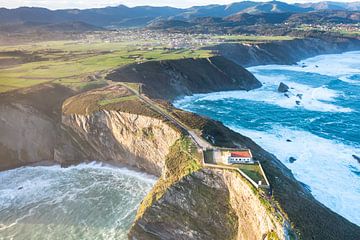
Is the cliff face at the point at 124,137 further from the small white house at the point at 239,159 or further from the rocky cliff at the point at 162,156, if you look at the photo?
the small white house at the point at 239,159

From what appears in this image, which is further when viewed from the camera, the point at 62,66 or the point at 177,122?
the point at 62,66

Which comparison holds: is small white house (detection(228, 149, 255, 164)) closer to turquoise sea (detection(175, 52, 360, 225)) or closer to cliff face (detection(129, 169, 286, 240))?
cliff face (detection(129, 169, 286, 240))

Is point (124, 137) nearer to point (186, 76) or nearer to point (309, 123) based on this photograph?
point (309, 123)

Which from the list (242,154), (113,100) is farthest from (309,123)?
(113,100)

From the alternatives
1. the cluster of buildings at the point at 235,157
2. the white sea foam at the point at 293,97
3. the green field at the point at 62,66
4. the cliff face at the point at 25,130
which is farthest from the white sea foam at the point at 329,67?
the cluster of buildings at the point at 235,157

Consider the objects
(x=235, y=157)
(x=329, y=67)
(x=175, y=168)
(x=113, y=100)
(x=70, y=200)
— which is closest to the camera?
(x=235, y=157)

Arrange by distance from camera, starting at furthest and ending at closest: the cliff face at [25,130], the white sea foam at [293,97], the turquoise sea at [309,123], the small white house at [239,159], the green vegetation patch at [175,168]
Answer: the white sea foam at [293,97], the cliff face at [25,130], the turquoise sea at [309,123], the green vegetation patch at [175,168], the small white house at [239,159]
